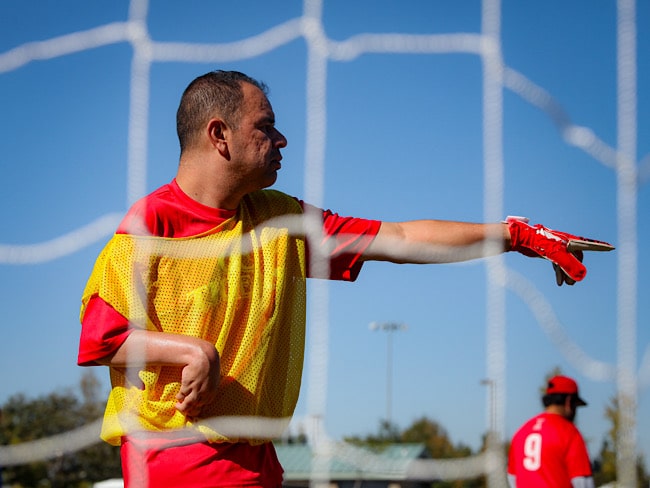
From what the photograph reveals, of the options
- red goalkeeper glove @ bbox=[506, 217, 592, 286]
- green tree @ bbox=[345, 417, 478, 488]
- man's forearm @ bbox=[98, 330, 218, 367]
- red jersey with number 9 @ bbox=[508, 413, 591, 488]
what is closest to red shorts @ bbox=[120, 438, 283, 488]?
man's forearm @ bbox=[98, 330, 218, 367]

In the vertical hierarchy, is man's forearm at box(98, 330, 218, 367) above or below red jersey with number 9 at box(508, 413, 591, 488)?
above

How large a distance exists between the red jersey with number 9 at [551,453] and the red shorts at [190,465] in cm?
330

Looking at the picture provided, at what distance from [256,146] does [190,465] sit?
737 mm

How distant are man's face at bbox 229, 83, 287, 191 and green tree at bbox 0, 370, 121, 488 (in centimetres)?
409

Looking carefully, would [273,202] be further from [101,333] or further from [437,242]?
[101,333]

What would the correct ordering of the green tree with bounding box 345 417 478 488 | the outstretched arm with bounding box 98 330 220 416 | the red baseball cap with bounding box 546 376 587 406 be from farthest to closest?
the green tree with bounding box 345 417 478 488, the red baseball cap with bounding box 546 376 587 406, the outstretched arm with bounding box 98 330 220 416

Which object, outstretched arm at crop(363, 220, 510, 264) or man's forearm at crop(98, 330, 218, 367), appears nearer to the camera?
man's forearm at crop(98, 330, 218, 367)

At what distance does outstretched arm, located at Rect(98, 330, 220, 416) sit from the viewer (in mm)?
2143

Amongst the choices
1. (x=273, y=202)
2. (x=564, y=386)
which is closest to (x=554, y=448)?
(x=564, y=386)

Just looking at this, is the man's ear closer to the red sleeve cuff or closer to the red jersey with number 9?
the red sleeve cuff

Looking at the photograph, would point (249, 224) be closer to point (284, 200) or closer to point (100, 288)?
point (284, 200)

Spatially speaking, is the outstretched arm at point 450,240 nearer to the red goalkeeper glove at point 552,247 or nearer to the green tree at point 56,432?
the red goalkeeper glove at point 552,247

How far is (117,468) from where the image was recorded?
25.5 meters

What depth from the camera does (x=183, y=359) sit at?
2160 millimetres
